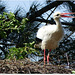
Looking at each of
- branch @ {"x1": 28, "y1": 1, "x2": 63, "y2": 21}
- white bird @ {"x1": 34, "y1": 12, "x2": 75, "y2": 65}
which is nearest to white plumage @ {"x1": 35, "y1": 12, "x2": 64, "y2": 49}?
white bird @ {"x1": 34, "y1": 12, "x2": 75, "y2": 65}

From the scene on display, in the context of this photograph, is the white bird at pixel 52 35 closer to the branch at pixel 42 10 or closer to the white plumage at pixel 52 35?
the white plumage at pixel 52 35

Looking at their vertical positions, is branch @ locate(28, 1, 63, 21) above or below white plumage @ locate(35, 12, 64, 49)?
above

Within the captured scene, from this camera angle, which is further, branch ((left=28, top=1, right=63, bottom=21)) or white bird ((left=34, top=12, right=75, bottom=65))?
branch ((left=28, top=1, right=63, bottom=21))

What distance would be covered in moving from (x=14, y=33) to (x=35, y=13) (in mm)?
353

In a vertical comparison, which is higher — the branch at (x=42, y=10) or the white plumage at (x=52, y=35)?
the branch at (x=42, y=10)

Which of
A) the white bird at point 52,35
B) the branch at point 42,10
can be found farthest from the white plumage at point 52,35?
the branch at point 42,10

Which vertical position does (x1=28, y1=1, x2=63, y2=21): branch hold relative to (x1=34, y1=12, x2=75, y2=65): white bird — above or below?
above

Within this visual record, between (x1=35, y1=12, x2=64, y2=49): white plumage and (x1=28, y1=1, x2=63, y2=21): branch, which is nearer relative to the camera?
(x1=35, y1=12, x2=64, y2=49): white plumage

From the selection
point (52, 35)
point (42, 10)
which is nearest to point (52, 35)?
point (52, 35)

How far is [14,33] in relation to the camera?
6.94 ft

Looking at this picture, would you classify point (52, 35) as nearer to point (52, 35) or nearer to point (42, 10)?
point (52, 35)

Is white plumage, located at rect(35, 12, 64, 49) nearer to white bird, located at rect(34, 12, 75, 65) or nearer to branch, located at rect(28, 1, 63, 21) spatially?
white bird, located at rect(34, 12, 75, 65)

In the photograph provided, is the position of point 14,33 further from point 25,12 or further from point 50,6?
point 50,6

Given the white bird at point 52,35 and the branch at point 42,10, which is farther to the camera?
the branch at point 42,10
